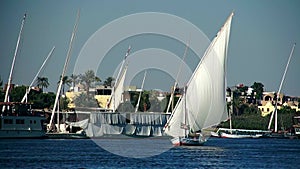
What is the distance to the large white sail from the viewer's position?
297 ft

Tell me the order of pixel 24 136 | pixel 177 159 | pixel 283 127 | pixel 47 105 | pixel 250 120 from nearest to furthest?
1. pixel 177 159
2. pixel 24 136
3. pixel 47 105
4. pixel 283 127
5. pixel 250 120

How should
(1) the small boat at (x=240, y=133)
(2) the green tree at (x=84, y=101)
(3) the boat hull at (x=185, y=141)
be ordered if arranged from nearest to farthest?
(3) the boat hull at (x=185, y=141) < (1) the small boat at (x=240, y=133) < (2) the green tree at (x=84, y=101)

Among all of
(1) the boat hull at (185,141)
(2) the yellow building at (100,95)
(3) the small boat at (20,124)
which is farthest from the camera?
(2) the yellow building at (100,95)

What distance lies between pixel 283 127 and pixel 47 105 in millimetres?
53526

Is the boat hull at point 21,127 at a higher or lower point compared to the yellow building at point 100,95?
lower

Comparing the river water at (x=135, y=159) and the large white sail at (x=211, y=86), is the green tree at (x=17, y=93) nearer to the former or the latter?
the river water at (x=135, y=159)

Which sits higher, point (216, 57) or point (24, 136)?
point (216, 57)

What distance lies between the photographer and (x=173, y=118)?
9862cm

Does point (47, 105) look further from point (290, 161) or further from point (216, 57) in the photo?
point (290, 161)

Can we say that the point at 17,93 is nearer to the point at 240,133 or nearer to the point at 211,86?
the point at 240,133

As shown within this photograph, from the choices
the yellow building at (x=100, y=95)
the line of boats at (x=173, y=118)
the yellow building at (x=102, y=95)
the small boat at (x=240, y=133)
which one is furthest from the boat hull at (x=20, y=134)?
the yellow building at (x=102, y=95)

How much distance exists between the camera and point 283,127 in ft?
611

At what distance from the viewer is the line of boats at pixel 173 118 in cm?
9125

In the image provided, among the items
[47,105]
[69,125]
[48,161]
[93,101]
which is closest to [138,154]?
[48,161]
